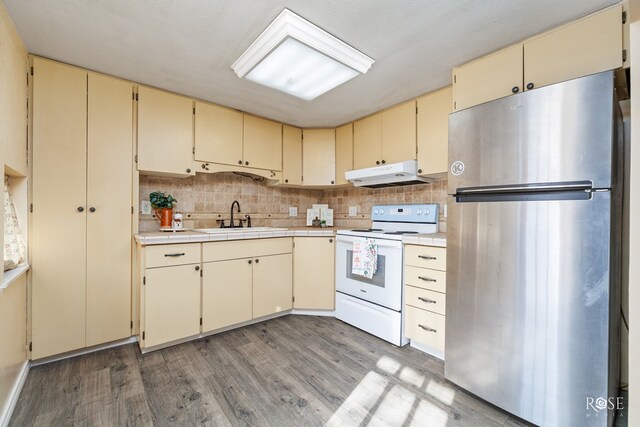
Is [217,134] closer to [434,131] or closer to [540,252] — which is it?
[434,131]

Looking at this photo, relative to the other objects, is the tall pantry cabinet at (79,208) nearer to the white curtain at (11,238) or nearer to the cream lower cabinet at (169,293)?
the white curtain at (11,238)

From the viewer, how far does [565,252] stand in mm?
1257

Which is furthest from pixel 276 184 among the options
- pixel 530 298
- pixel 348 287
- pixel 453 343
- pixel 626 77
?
pixel 626 77

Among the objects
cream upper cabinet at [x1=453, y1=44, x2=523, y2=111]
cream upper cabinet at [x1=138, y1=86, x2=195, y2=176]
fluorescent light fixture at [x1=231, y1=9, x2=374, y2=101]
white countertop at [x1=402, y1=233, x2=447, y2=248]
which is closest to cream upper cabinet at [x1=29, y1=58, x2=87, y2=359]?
cream upper cabinet at [x1=138, y1=86, x2=195, y2=176]

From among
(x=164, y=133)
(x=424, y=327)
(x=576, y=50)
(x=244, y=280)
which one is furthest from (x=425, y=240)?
(x=164, y=133)

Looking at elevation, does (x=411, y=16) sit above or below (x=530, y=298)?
above

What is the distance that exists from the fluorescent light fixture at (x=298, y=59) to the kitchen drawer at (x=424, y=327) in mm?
1844

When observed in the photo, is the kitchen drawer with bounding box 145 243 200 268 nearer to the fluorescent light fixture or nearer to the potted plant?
the potted plant

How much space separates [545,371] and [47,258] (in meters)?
3.07

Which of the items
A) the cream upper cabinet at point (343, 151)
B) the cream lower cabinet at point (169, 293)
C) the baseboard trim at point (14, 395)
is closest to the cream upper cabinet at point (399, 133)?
the cream upper cabinet at point (343, 151)

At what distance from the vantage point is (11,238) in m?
1.63

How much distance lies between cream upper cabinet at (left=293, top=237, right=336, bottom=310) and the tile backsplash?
2.21 feet

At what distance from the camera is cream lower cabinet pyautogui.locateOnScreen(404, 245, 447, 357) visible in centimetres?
197

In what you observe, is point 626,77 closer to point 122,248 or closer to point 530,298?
point 530,298
